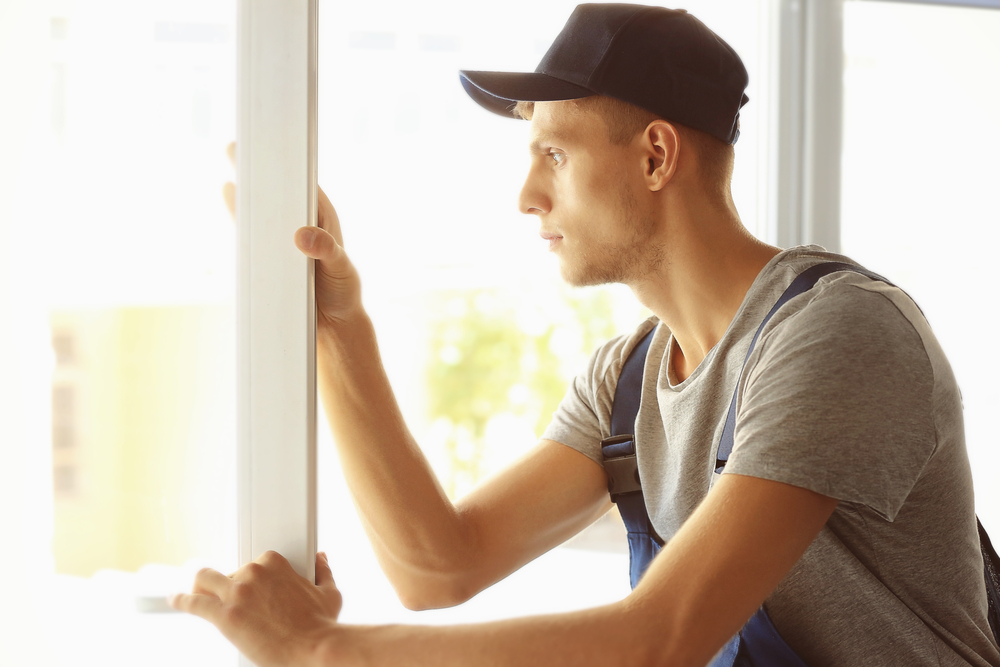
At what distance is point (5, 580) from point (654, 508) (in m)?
0.78

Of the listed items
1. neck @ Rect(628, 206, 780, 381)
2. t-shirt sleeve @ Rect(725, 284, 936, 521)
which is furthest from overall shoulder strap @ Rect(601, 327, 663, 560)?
t-shirt sleeve @ Rect(725, 284, 936, 521)

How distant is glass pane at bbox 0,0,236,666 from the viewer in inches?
35.2

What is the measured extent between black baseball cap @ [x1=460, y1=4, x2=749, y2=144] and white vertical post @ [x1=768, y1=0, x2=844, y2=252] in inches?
23.7

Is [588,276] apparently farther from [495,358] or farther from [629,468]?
[495,358]

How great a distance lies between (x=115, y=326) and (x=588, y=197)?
0.61 m

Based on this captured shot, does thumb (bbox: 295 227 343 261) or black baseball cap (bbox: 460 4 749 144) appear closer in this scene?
thumb (bbox: 295 227 343 261)

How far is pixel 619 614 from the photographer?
0.67m

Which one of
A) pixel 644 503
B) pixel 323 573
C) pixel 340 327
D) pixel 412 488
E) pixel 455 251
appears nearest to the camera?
pixel 323 573

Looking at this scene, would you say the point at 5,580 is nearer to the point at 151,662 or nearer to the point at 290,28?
the point at 151,662

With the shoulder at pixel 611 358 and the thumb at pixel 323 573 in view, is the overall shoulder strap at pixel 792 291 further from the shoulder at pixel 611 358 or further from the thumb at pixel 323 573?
the thumb at pixel 323 573

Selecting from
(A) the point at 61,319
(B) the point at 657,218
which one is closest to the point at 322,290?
(A) the point at 61,319

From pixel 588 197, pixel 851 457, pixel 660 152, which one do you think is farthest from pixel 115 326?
pixel 851 457

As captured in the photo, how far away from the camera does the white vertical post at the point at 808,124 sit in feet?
5.22

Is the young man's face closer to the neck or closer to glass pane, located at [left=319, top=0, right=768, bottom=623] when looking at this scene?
the neck
